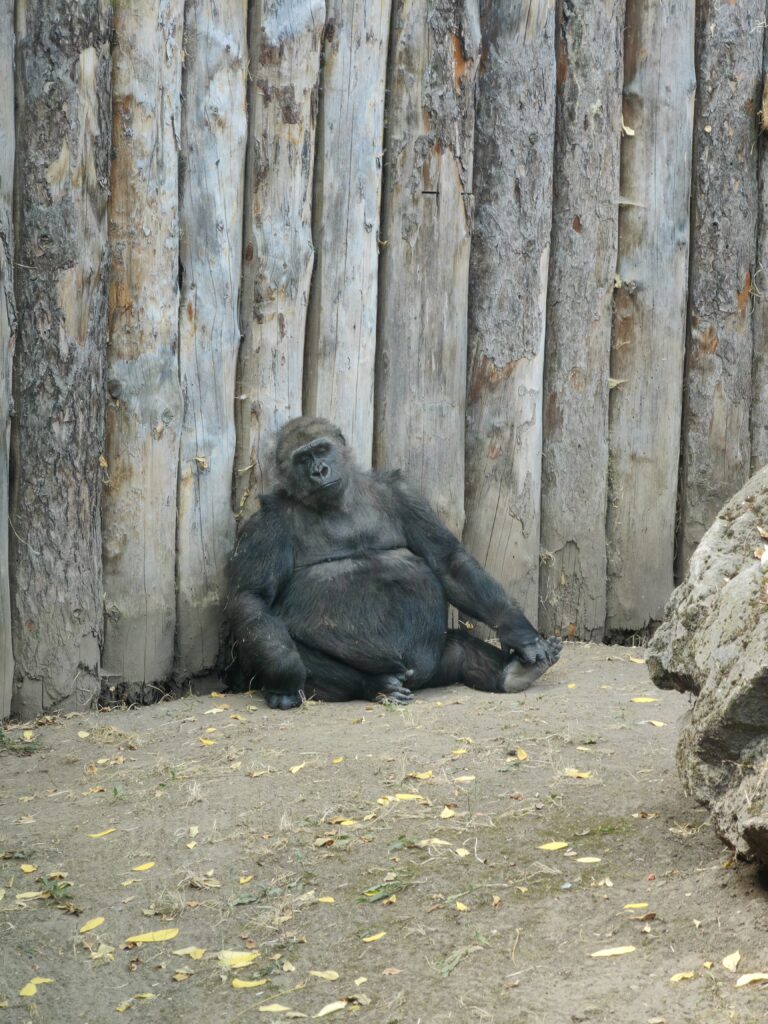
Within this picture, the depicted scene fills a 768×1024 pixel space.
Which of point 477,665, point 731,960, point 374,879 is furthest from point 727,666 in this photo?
point 477,665

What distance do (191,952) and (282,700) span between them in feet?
9.75

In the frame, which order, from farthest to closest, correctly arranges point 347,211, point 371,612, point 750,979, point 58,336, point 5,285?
point 371,612
point 347,211
point 58,336
point 5,285
point 750,979

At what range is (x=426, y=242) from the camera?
754cm

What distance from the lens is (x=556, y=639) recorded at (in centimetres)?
743

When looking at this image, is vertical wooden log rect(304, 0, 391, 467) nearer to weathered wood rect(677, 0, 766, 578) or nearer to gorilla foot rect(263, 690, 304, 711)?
gorilla foot rect(263, 690, 304, 711)

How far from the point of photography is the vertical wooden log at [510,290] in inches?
301

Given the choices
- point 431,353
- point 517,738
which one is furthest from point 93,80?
point 517,738

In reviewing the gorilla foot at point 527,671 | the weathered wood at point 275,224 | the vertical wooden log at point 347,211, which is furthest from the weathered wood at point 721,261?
the weathered wood at point 275,224

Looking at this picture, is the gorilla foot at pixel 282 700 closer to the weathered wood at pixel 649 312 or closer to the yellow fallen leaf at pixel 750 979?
the weathered wood at pixel 649 312

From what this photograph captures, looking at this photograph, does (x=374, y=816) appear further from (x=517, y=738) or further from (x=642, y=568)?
(x=642, y=568)

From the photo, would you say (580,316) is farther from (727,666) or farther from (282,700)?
(727,666)

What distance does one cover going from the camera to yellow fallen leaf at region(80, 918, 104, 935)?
14.3ft

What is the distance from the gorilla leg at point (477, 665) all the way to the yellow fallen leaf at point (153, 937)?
341 centimetres

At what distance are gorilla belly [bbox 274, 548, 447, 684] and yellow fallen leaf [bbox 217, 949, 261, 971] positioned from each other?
328cm
